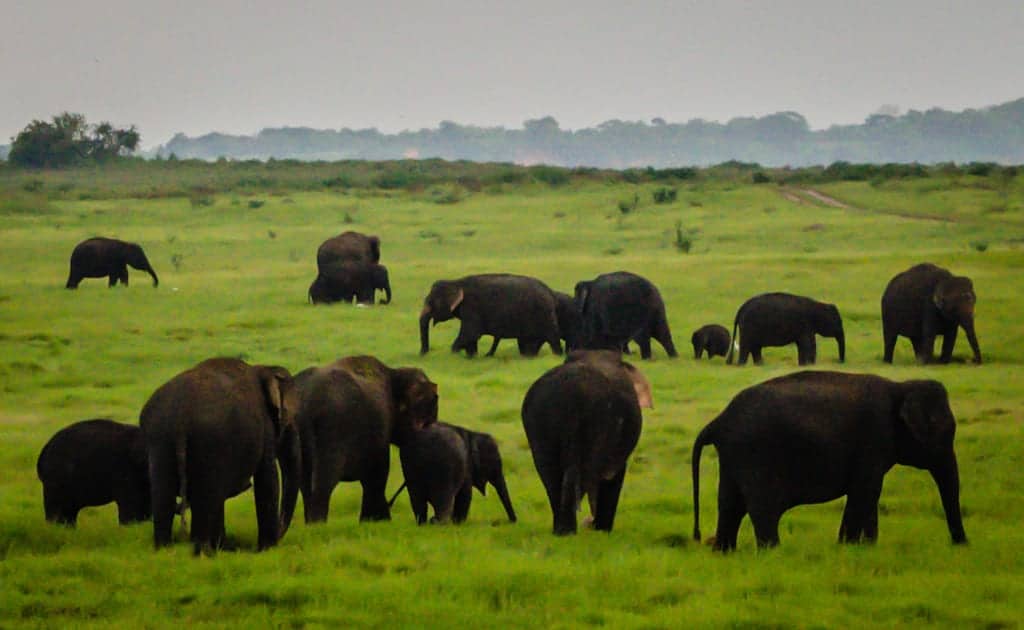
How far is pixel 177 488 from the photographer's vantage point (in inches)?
432

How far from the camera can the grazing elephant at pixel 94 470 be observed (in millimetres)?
12492

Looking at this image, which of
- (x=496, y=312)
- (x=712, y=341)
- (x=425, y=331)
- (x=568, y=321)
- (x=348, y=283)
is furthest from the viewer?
(x=348, y=283)

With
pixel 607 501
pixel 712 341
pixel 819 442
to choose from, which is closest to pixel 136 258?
pixel 712 341

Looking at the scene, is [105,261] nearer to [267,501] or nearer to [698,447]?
[267,501]

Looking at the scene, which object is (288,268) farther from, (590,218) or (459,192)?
(459,192)

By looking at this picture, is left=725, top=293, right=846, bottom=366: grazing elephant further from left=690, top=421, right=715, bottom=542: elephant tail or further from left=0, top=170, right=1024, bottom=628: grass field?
left=690, top=421, right=715, bottom=542: elephant tail

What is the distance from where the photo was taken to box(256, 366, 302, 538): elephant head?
1138 cm

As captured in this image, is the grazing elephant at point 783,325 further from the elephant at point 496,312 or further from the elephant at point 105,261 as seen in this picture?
the elephant at point 105,261

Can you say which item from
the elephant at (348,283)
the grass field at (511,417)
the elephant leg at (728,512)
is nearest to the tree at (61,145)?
the grass field at (511,417)

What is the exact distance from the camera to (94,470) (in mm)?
12516

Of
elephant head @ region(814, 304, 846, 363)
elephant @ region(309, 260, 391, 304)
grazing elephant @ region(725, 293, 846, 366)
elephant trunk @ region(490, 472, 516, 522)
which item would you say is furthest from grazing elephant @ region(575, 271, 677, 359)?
elephant trunk @ region(490, 472, 516, 522)

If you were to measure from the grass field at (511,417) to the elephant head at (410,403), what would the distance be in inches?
29.8

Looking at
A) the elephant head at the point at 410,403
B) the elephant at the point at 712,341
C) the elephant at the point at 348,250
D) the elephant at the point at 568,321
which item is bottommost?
the elephant at the point at 712,341

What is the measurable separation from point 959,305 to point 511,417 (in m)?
7.88
